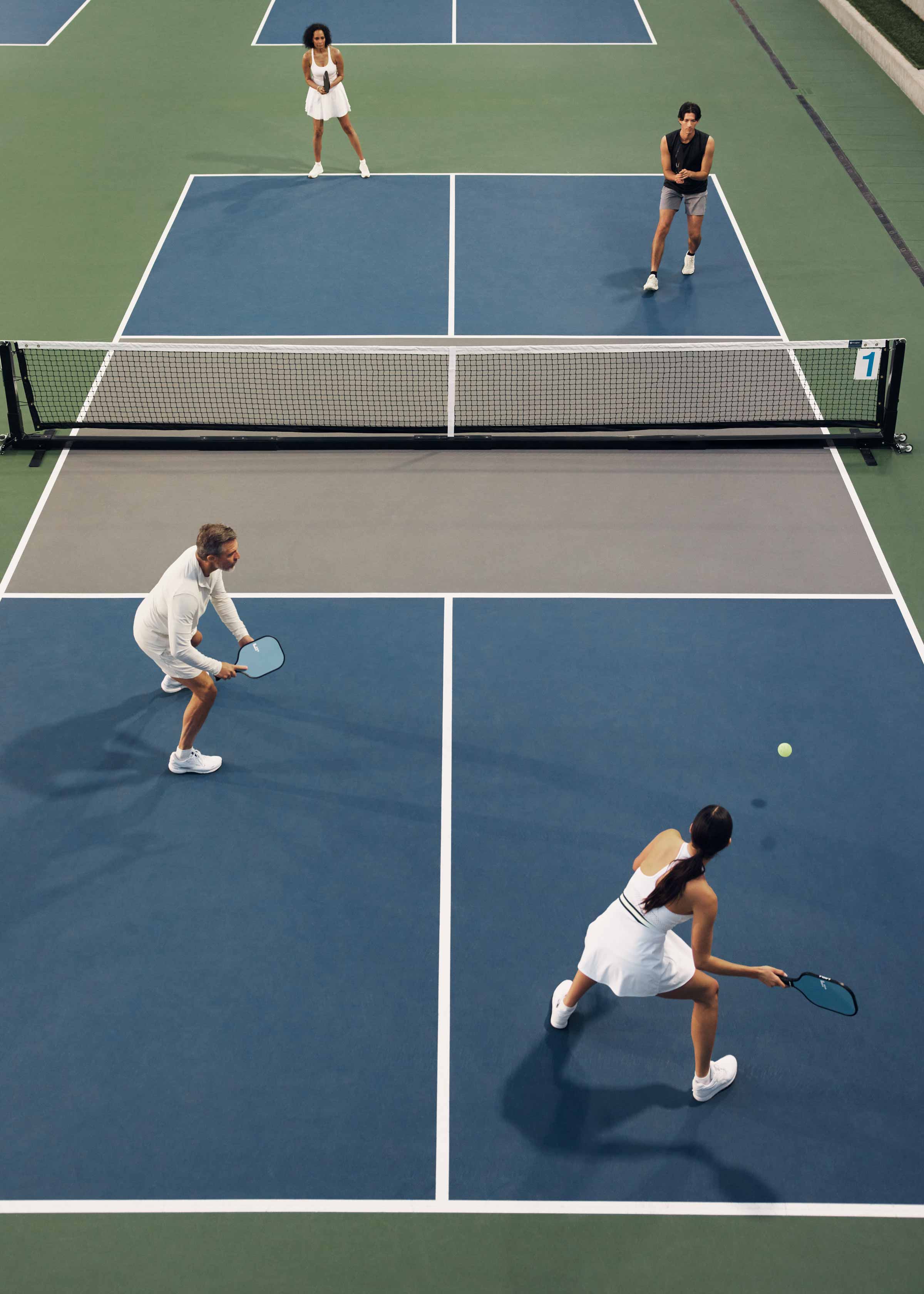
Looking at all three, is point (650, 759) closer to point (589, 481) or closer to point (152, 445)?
point (589, 481)

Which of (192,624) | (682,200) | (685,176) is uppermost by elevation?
(685,176)

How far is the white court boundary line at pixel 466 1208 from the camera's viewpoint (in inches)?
202

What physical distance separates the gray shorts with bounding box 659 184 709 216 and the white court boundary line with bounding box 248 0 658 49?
7.57m

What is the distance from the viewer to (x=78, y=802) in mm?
6898

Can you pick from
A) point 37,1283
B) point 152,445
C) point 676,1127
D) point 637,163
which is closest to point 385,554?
point 152,445

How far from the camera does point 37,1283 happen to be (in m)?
4.92

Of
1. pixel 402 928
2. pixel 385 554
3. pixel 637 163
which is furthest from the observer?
pixel 637 163

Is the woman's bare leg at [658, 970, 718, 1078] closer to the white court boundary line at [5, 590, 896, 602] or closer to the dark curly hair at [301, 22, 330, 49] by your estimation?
the white court boundary line at [5, 590, 896, 602]

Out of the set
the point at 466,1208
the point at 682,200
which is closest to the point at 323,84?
the point at 682,200

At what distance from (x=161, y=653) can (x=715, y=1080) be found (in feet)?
12.5

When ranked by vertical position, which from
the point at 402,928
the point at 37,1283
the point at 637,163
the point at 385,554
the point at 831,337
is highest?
the point at 637,163

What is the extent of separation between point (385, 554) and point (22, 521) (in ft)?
9.69

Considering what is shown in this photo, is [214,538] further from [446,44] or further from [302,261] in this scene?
[446,44]

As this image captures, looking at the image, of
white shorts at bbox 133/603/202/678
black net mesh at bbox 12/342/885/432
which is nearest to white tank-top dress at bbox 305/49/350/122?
black net mesh at bbox 12/342/885/432
